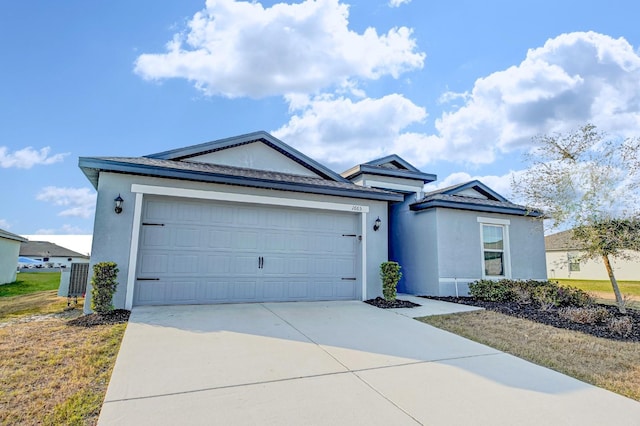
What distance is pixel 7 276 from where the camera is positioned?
59.3 ft

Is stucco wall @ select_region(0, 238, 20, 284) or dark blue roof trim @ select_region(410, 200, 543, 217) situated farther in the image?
stucco wall @ select_region(0, 238, 20, 284)

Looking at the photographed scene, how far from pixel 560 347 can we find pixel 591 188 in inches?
203

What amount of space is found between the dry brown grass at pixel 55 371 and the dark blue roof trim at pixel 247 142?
183 inches

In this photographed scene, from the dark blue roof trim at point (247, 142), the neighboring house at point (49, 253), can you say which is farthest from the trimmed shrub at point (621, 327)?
the neighboring house at point (49, 253)

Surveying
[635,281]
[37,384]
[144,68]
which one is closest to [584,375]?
[37,384]

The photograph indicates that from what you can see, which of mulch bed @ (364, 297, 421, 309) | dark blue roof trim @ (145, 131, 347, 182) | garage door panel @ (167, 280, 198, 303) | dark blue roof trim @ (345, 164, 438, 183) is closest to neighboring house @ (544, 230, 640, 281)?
dark blue roof trim @ (345, 164, 438, 183)

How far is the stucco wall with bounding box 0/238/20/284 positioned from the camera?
56.4ft

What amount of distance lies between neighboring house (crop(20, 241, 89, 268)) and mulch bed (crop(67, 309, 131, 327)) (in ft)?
145

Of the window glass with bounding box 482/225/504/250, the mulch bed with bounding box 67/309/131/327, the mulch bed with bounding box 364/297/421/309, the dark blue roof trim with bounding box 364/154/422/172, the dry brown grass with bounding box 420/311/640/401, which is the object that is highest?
the dark blue roof trim with bounding box 364/154/422/172

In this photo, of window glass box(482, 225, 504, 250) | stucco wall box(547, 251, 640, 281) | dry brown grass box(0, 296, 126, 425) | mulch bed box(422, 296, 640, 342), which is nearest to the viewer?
dry brown grass box(0, 296, 126, 425)

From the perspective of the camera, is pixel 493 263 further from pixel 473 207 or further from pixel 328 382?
pixel 328 382

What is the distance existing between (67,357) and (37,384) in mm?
769

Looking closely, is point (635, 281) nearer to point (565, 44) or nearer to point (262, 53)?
point (565, 44)

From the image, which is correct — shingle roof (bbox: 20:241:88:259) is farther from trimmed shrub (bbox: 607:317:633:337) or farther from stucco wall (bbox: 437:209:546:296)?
trimmed shrub (bbox: 607:317:633:337)
